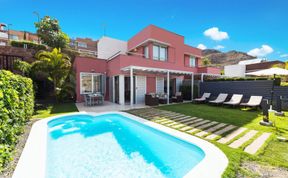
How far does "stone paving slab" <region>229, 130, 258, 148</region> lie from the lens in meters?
4.58

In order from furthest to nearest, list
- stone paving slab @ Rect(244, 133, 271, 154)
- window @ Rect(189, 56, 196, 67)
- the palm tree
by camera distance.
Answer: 1. window @ Rect(189, 56, 196, 67)
2. the palm tree
3. stone paving slab @ Rect(244, 133, 271, 154)

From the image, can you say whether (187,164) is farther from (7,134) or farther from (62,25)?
(62,25)

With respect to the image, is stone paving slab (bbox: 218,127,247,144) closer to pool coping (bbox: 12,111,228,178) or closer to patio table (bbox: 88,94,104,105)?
pool coping (bbox: 12,111,228,178)

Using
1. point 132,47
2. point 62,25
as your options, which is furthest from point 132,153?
point 62,25

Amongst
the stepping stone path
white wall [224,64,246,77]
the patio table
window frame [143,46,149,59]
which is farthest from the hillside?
the stepping stone path

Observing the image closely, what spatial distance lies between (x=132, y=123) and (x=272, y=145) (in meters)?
5.99

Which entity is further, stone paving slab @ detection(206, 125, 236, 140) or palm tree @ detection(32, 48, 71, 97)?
palm tree @ detection(32, 48, 71, 97)

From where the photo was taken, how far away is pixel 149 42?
15.8 meters

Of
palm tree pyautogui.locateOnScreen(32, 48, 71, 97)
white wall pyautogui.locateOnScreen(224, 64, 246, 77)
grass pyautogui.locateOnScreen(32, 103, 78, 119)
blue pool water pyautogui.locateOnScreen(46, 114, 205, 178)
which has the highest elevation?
white wall pyautogui.locateOnScreen(224, 64, 246, 77)

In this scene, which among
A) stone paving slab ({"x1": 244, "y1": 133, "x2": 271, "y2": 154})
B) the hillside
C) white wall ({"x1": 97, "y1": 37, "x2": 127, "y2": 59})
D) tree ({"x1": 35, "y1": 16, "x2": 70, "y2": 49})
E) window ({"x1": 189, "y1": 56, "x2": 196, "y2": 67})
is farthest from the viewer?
the hillside

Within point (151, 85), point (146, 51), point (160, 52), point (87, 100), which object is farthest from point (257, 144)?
point (146, 51)

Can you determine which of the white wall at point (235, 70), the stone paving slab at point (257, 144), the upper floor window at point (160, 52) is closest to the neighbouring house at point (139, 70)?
the upper floor window at point (160, 52)

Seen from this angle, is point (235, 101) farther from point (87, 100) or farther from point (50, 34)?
point (50, 34)

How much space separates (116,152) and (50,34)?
28.0 m
